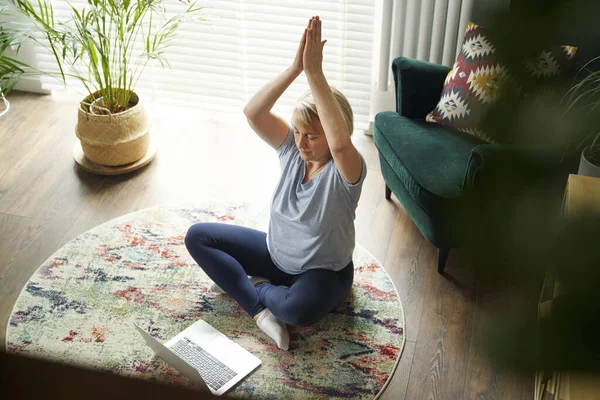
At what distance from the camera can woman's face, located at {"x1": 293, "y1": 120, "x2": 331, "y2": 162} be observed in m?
1.96

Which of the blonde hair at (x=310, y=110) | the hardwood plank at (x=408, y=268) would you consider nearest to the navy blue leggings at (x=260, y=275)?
the hardwood plank at (x=408, y=268)

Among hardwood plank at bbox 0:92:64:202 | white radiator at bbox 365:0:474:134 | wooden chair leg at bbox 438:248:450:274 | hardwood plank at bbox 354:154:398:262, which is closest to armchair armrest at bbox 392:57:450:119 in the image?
white radiator at bbox 365:0:474:134

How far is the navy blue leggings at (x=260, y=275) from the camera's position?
212cm

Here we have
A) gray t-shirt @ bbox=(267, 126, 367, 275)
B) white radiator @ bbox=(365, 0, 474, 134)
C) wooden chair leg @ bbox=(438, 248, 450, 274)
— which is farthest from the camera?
white radiator @ bbox=(365, 0, 474, 134)

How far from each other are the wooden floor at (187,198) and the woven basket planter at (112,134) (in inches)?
3.9

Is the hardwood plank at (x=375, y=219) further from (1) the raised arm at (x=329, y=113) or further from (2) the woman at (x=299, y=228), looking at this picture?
(1) the raised arm at (x=329, y=113)

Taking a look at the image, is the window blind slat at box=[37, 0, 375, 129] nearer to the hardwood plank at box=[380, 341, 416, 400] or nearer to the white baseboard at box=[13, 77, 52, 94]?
the white baseboard at box=[13, 77, 52, 94]

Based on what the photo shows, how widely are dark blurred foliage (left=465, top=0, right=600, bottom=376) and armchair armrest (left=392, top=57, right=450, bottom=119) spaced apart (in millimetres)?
2368

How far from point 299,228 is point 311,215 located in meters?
0.07

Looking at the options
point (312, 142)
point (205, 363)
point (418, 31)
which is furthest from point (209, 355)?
point (418, 31)

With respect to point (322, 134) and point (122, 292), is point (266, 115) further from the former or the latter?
point (122, 292)

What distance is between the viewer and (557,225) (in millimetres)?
250

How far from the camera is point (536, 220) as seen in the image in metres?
0.26

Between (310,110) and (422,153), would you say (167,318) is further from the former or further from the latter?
(422,153)
